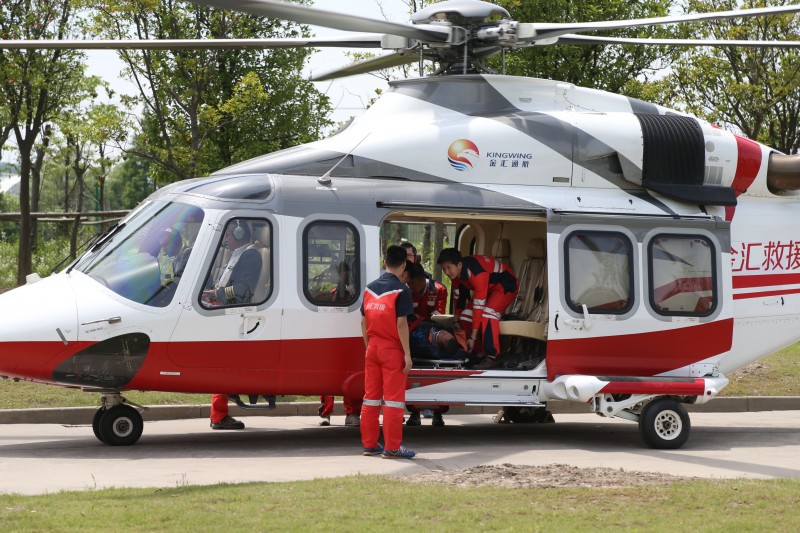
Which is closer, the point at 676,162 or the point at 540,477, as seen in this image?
the point at 540,477

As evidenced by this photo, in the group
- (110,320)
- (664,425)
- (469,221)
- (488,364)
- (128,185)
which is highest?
(128,185)

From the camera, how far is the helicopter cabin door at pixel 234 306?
10.2 m

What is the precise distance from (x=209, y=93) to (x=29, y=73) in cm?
380

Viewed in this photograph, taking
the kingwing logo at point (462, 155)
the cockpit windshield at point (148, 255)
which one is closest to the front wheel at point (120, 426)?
the cockpit windshield at point (148, 255)

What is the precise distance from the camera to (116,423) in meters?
10.6

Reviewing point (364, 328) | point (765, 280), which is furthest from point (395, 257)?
point (765, 280)

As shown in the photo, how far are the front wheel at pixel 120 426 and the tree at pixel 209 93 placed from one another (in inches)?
419

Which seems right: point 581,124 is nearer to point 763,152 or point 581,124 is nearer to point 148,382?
point 763,152

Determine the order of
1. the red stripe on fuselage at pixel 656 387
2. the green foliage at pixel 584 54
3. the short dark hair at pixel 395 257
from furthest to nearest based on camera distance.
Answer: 1. the green foliage at pixel 584 54
2. the red stripe on fuselage at pixel 656 387
3. the short dark hair at pixel 395 257

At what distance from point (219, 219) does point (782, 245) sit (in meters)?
6.29

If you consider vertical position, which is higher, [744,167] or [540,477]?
[744,167]

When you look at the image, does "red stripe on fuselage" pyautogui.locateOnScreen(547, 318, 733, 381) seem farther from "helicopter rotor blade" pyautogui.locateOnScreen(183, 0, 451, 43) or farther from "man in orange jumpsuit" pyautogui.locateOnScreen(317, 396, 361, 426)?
"helicopter rotor blade" pyautogui.locateOnScreen(183, 0, 451, 43)

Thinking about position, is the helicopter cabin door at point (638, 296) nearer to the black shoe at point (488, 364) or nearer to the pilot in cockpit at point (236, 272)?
the black shoe at point (488, 364)

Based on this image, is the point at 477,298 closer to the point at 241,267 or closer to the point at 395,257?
the point at 395,257
